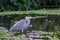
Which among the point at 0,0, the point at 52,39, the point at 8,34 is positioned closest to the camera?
the point at 52,39

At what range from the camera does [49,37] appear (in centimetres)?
428

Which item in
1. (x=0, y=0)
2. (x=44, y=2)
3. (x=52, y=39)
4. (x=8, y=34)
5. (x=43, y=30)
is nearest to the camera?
(x=52, y=39)

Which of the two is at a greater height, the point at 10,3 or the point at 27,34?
the point at 10,3

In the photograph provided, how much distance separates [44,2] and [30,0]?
0.97 m

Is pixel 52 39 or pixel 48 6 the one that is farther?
pixel 48 6

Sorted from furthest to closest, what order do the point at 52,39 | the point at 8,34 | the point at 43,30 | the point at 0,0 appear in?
the point at 0,0 → the point at 43,30 → the point at 8,34 → the point at 52,39

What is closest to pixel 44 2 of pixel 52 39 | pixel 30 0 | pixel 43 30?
pixel 30 0

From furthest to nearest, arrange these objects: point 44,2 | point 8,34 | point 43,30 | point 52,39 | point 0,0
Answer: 1. point 44,2
2. point 0,0
3. point 43,30
4. point 8,34
5. point 52,39

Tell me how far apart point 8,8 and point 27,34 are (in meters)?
4.58

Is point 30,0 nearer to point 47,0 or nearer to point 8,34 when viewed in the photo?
point 47,0

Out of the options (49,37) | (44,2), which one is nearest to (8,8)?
(44,2)

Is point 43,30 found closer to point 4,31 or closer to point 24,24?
point 24,24

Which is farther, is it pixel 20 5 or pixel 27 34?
pixel 20 5

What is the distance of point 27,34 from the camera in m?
4.53
